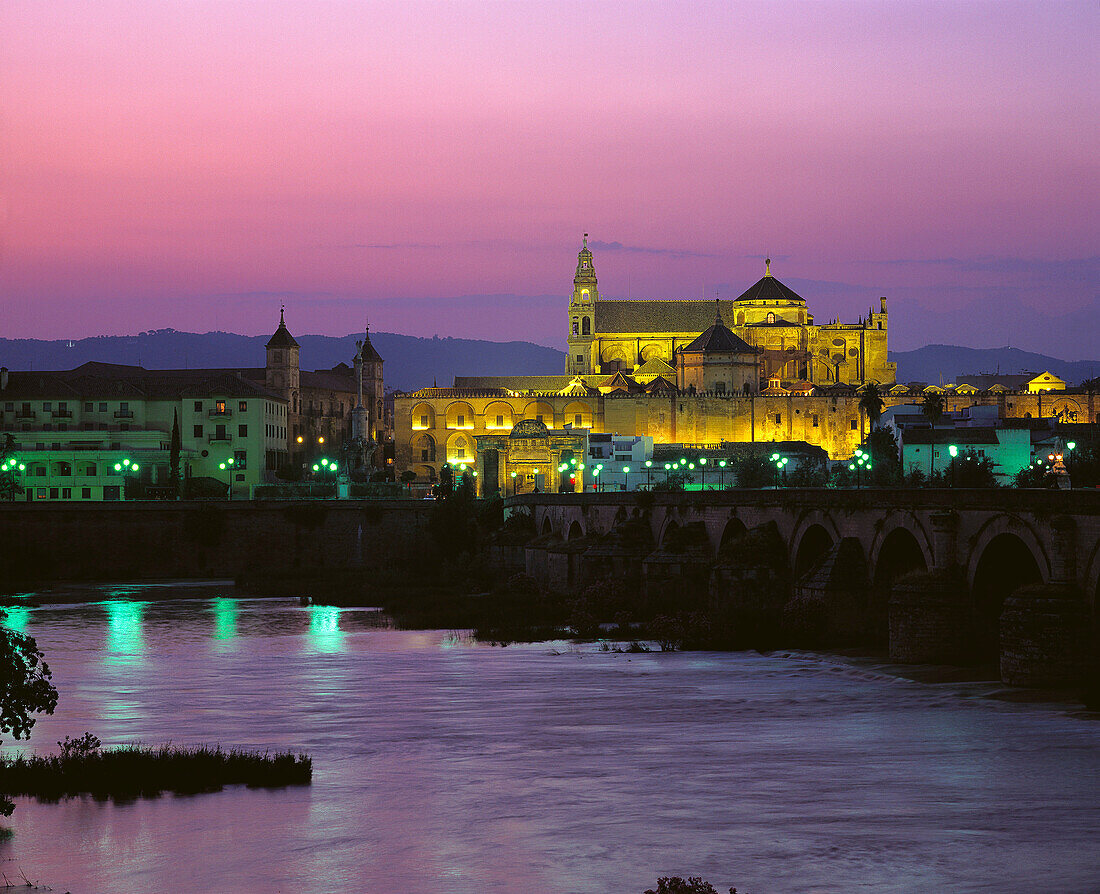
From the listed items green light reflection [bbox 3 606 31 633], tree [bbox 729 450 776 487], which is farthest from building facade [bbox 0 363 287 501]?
green light reflection [bbox 3 606 31 633]

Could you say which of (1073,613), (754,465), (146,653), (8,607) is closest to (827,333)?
(754,465)

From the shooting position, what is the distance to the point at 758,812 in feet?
63.3

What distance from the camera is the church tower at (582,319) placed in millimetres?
159375

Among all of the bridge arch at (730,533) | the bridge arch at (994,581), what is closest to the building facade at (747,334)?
the bridge arch at (730,533)

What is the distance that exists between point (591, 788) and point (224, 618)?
31.4m

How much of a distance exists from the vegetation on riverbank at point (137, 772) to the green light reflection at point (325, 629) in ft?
59.7

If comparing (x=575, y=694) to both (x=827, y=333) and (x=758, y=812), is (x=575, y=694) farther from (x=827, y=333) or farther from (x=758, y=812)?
(x=827, y=333)

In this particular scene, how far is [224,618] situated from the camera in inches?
1966

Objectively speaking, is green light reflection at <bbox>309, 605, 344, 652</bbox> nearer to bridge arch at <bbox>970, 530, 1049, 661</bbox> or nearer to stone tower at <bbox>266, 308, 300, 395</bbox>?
bridge arch at <bbox>970, 530, 1049, 661</bbox>

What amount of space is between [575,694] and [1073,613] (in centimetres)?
1027

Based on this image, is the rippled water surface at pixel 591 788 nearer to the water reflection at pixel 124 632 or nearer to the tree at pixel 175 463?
the water reflection at pixel 124 632

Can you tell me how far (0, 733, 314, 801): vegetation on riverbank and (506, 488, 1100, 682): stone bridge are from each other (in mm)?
12568

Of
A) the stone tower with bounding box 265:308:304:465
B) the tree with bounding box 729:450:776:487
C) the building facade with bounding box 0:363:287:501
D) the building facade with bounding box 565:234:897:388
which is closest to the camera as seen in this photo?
the tree with bounding box 729:450:776:487

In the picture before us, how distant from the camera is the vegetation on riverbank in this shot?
20.2m
